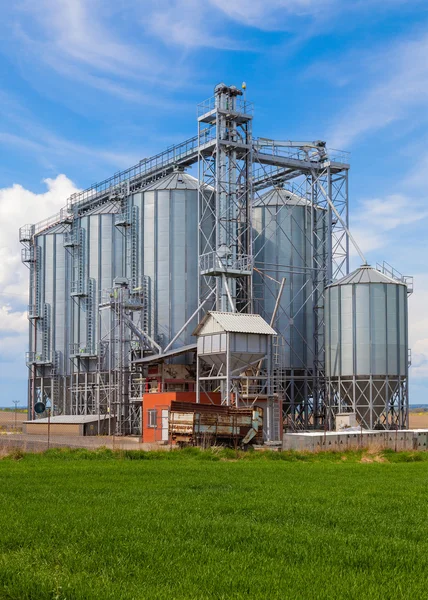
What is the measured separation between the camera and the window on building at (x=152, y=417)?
185ft

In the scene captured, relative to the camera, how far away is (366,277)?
198 feet

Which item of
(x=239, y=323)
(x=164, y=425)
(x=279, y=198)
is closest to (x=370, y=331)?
(x=239, y=323)

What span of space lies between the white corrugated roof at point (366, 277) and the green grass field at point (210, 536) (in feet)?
110

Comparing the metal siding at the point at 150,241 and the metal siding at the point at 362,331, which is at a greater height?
the metal siding at the point at 150,241

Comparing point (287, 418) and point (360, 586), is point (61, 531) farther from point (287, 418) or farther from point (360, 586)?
point (287, 418)

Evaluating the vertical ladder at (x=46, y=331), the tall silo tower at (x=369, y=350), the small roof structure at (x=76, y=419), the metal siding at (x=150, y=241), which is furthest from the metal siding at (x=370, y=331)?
the vertical ladder at (x=46, y=331)

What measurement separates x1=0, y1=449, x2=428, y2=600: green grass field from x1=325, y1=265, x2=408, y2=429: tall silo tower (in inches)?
1230

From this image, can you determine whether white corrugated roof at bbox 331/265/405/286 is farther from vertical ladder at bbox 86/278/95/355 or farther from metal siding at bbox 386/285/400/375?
vertical ladder at bbox 86/278/95/355

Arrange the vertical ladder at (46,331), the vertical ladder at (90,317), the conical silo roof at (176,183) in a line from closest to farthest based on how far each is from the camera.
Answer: the conical silo roof at (176,183)
the vertical ladder at (90,317)
the vertical ladder at (46,331)

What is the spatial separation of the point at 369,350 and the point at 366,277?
559 cm

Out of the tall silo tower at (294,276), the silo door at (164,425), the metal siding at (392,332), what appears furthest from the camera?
the tall silo tower at (294,276)

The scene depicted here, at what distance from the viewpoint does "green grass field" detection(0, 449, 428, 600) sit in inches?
442

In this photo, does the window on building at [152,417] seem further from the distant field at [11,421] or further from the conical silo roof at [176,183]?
the distant field at [11,421]

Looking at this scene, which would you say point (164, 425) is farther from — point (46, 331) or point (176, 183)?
point (46, 331)
